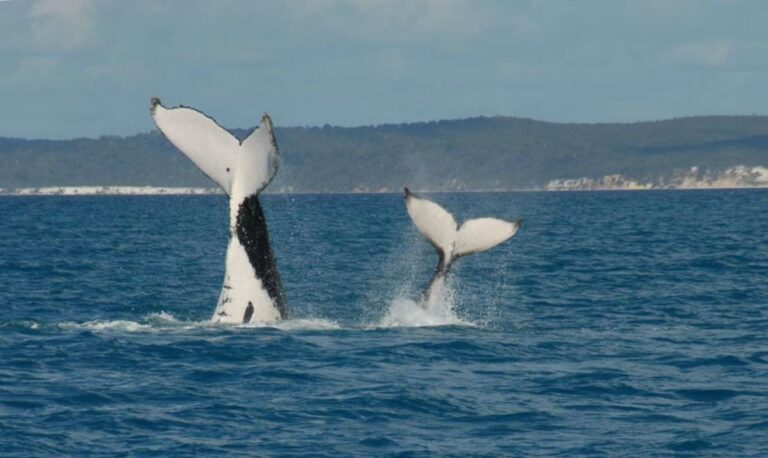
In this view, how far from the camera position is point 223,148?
18.1 m

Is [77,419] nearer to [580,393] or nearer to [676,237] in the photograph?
[580,393]

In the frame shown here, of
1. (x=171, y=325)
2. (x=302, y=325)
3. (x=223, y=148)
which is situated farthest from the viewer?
(x=171, y=325)

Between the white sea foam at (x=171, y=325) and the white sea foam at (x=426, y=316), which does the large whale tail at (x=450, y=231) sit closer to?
the white sea foam at (x=426, y=316)

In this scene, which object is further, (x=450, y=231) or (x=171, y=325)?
(x=171, y=325)

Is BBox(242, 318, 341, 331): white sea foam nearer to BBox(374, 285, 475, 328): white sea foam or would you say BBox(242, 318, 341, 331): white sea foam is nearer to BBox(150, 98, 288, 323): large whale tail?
BBox(150, 98, 288, 323): large whale tail

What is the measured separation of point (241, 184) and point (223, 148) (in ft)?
1.91

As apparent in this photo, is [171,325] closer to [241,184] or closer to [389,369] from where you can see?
[241,184]

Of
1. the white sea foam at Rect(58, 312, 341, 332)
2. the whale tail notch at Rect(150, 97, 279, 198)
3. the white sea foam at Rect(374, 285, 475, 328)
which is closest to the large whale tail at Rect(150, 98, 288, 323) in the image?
the whale tail notch at Rect(150, 97, 279, 198)

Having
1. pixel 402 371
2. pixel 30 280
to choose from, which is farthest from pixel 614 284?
pixel 402 371

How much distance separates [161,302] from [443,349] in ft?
29.8

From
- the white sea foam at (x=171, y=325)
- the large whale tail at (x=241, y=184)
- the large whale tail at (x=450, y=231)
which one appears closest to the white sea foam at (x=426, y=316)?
the white sea foam at (x=171, y=325)

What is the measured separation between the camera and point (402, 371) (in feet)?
58.3

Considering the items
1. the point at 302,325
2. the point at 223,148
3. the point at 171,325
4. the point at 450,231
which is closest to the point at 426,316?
the point at 302,325

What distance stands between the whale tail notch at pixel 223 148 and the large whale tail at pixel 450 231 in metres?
2.04
